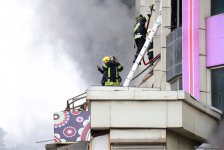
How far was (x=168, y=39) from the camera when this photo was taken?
153 ft

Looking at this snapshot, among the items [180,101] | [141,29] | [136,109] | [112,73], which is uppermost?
[141,29]

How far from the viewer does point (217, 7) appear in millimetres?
43219

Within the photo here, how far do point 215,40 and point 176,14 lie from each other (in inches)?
165

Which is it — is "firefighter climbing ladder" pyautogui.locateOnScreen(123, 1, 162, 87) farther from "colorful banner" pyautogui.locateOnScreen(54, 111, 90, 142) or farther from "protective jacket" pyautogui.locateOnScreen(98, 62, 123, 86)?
"colorful banner" pyautogui.locateOnScreen(54, 111, 90, 142)

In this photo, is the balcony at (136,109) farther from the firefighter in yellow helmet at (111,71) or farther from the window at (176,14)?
the firefighter in yellow helmet at (111,71)

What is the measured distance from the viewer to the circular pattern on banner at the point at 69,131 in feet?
121

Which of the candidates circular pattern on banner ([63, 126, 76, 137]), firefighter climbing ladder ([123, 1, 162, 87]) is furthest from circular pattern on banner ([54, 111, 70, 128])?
firefighter climbing ladder ([123, 1, 162, 87])

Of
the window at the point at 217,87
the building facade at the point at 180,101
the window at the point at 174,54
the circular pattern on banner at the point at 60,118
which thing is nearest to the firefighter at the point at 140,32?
the window at the point at 174,54

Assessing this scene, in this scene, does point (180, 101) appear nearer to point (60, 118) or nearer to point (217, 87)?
point (60, 118)

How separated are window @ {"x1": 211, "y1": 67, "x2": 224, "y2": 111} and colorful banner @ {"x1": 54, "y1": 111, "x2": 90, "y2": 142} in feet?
22.6

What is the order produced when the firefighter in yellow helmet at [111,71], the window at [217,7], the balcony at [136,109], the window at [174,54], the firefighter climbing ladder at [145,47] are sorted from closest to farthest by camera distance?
the balcony at [136,109], the window at [217,7], the window at [174,54], the firefighter in yellow helmet at [111,71], the firefighter climbing ladder at [145,47]

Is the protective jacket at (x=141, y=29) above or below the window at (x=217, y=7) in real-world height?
above

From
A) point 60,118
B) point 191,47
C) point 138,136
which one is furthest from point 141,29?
point 138,136

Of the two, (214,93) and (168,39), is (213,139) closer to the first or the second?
(214,93)
